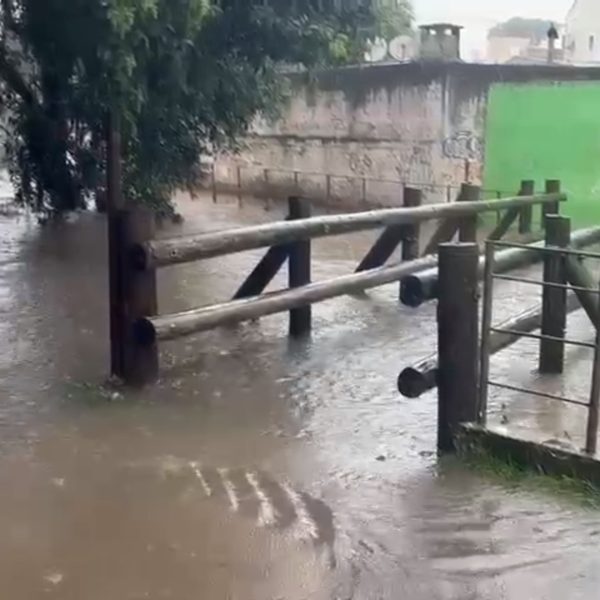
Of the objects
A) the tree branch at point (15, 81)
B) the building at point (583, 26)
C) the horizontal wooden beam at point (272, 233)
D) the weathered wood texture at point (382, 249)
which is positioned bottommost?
the weathered wood texture at point (382, 249)

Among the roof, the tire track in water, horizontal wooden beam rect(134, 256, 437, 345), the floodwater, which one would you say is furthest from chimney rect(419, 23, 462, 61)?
the tire track in water

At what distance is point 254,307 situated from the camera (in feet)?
22.3

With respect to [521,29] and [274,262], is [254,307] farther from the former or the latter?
[521,29]

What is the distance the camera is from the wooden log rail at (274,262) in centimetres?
605

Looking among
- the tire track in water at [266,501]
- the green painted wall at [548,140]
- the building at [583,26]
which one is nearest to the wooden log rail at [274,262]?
the tire track in water at [266,501]

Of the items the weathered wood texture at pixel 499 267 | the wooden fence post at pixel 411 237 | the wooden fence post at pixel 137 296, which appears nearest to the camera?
the weathered wood texture at pixel 499 267

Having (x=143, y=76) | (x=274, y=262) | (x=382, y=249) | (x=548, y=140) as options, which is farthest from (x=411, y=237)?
(x=548, y=140)

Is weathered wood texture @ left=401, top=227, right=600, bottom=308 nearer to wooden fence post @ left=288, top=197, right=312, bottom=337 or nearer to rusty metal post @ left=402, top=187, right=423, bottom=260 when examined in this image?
wooden fence post @ left=288, top=197, right=312, bottom=337

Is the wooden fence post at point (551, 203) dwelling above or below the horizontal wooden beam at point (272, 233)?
below

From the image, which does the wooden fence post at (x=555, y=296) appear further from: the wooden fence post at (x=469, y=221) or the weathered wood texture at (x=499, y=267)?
the wooden fence post at (x=469, y=221)

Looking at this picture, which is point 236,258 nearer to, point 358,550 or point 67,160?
point 67,160

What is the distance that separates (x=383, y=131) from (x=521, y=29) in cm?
2086

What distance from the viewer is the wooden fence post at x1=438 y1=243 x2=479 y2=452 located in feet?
15.9

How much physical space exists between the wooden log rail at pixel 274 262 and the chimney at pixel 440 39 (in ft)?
21.1
